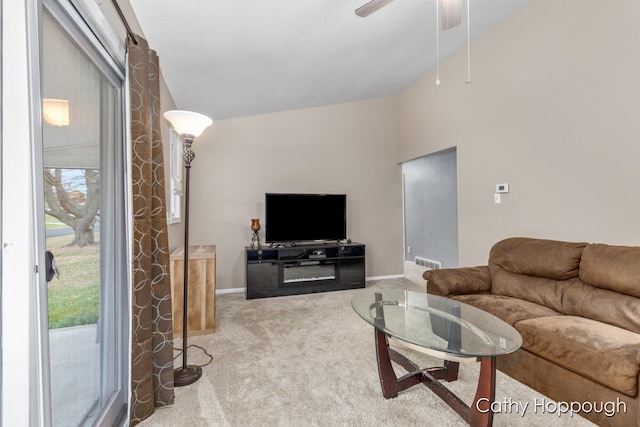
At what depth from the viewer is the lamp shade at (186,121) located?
76.1 inches

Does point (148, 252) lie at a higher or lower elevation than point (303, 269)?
higher

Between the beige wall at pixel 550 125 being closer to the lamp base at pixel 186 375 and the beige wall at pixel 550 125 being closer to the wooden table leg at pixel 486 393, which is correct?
the wooden table leg at pixel 486 393

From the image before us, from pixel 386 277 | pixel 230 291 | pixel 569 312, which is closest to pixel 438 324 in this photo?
pixel 569 312

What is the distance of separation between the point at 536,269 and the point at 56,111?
323 centimetres

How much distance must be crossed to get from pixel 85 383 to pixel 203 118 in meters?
1.59

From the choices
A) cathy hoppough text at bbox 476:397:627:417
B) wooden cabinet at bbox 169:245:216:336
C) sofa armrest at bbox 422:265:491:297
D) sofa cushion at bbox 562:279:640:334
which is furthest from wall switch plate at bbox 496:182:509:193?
wooden cabinet at bbox 169:245:216:336

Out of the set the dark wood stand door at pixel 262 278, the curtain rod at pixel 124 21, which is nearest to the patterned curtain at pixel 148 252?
the curtain rod at pixel 124 21

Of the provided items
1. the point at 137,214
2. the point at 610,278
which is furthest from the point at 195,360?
the point at 610,278

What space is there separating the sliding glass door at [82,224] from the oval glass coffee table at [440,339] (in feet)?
4.78

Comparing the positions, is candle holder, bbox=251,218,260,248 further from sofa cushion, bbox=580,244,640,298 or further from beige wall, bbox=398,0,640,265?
sofa cushion, bbox=580,244,640,298

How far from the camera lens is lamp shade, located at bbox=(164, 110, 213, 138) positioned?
1.93 metres

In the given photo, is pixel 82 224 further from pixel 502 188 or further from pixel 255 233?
pixel 502 188

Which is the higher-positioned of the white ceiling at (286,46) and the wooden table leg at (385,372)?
the white ceiling at (286,46)

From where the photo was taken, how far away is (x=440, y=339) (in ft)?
5.18
